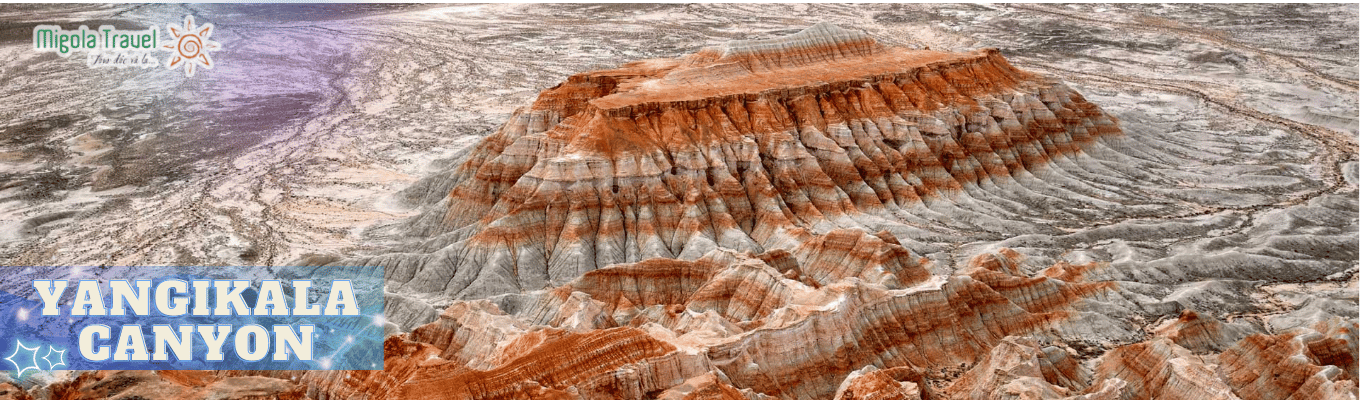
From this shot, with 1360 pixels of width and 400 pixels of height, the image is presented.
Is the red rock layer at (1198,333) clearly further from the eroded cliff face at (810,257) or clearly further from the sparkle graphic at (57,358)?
the sparkle graphic at (57,358)

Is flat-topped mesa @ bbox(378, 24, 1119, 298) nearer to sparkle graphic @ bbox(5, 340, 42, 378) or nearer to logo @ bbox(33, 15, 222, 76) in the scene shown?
sparkle graphic @ bbox(5, 340, 42, 378)

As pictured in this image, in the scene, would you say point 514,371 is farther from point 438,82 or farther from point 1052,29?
point 1052,29

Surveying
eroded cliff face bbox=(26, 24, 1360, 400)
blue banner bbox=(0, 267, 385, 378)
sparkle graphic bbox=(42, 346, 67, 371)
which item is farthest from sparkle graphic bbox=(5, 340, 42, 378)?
eroded cliff face bbox=(26, 24, 1360, 400)

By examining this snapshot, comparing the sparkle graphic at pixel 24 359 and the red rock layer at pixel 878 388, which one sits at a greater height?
A: the red rock layer at pixel 878 388

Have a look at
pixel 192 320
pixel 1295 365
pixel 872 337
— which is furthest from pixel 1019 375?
pixel 192 320

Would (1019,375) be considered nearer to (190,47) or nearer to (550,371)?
(550,371)

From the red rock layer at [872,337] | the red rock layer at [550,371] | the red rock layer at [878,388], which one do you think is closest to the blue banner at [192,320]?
the red rock layer at [550,371]

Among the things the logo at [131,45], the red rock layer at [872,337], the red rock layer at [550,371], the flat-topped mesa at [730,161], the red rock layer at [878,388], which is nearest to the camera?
the red rock layer at [550,371]
